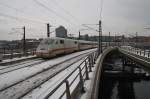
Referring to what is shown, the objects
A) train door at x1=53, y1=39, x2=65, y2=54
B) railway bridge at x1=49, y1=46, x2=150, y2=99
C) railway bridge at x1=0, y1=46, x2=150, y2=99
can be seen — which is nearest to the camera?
railway bridge at x1=0, y1=46, x2=150, y2=99

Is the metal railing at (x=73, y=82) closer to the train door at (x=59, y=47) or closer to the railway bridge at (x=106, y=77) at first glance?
the railway bridge at (x=106, y=77)

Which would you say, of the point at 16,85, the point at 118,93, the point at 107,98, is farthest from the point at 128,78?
the point at 16,85

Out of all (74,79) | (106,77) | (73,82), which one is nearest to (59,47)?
(106,77)

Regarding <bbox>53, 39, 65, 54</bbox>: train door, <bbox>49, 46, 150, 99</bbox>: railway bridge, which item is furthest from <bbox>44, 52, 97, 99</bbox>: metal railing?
<bbox>53, 39, 65, 54</bbox>: train door

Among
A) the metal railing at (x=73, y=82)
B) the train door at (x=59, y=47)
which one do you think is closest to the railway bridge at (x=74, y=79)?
the metal railing at (x=73, y=82)

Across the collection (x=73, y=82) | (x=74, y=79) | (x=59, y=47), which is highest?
(x=59, y=47)

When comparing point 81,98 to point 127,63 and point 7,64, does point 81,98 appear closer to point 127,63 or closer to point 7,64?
point 7,64

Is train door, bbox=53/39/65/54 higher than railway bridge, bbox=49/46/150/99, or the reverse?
train door, bbox=53/39/65/54

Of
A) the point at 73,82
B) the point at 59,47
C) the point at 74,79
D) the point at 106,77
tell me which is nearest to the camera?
the point at 74,79

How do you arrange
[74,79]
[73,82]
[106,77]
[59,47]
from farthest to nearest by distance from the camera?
[106,77]
[59,47]
[73,82]
[74,79]

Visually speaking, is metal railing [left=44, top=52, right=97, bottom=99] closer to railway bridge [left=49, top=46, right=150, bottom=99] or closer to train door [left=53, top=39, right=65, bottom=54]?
railway bridge [left=49, top=46, right=150, bottom=99]

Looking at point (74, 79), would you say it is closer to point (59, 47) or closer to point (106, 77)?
point (59, 47)

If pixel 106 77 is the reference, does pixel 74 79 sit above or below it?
above

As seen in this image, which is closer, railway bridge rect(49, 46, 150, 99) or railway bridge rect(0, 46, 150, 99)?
railway bridge rect(0, 46, 150, 99)
